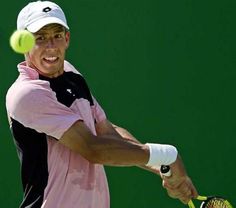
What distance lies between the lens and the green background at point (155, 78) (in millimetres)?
5113

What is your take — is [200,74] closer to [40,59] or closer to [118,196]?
[118,196]

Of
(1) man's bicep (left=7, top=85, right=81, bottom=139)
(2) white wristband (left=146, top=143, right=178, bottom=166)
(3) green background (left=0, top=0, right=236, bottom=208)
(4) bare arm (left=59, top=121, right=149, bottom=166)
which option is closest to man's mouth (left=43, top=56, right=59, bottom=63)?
(1) man's bicep (left=7, top=85, right=81, bottom=139)

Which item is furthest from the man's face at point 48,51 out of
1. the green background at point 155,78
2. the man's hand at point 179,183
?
the green background at point 155,78

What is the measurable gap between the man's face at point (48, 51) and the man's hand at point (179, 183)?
0.62 meters

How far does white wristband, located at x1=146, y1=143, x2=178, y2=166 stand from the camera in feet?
10.1

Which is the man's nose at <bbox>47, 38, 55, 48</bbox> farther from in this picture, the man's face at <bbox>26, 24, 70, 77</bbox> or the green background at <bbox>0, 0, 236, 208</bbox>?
the green background at <bbox>0, 0, 236, 208</bbox>

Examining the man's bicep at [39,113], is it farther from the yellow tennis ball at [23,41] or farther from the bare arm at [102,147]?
the yellow tennis ball at [23,41]

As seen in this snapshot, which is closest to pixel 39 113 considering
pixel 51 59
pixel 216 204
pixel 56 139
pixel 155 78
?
pixel 56 139

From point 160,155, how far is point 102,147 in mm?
246

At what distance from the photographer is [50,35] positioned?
315 cm

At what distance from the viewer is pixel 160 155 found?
3092 millimetres

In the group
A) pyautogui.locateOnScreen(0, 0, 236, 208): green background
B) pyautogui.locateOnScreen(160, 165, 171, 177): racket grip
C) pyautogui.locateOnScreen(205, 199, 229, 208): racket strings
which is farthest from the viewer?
pyautogui.locateOnScreen(0, 0, 236, 208): green background

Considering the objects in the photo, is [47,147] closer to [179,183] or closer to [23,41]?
[23,41]

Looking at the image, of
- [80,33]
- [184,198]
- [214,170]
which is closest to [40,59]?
[184,198]
